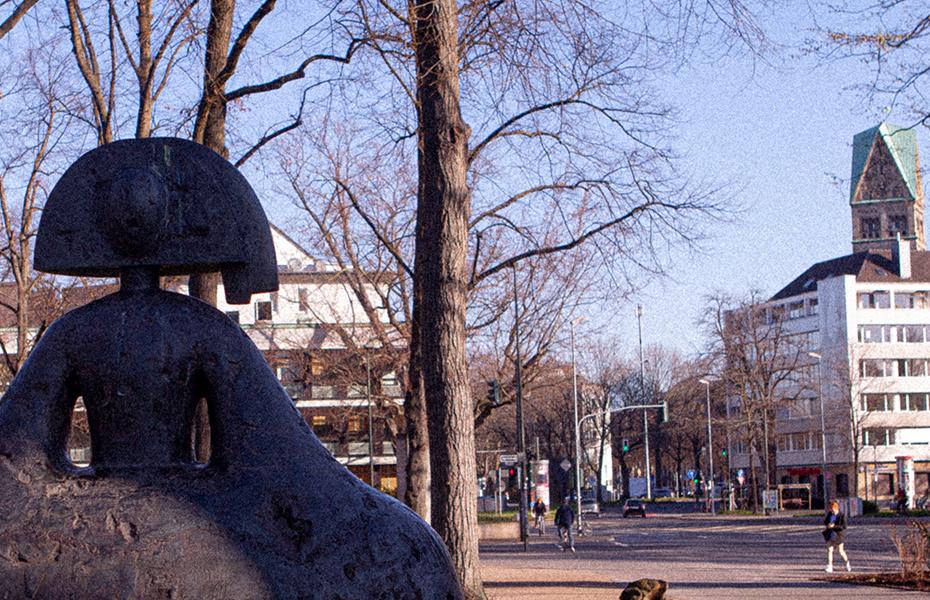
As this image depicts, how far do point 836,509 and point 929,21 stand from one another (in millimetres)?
12364

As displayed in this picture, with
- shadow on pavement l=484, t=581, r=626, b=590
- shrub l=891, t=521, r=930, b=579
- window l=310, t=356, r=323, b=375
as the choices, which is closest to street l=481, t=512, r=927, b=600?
shadow on pavement l=484, t=581, r=626, b=590

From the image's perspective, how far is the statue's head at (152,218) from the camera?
4527 millimetres

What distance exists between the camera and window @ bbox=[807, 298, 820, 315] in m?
96.0

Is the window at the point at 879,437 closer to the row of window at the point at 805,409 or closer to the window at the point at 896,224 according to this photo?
the row of window at the point at 805,409

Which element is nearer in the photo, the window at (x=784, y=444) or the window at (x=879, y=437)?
the window at (x=879, y=437)

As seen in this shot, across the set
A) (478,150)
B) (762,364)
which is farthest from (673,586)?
(762,364)

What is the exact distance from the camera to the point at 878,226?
138 meters

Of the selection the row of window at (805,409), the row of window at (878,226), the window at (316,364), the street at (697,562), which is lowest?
the street at (697,562)

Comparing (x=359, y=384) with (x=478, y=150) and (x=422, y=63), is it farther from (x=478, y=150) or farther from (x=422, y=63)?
(x=422, y=63)

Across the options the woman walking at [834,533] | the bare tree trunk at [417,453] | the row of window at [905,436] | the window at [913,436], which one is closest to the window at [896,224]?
the window at [913,436]

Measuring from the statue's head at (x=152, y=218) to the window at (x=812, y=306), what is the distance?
9437 cm

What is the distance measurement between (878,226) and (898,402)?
49990 mm

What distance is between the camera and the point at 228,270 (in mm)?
4680

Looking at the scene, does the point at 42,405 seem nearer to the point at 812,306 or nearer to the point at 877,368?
the point at 877,368
